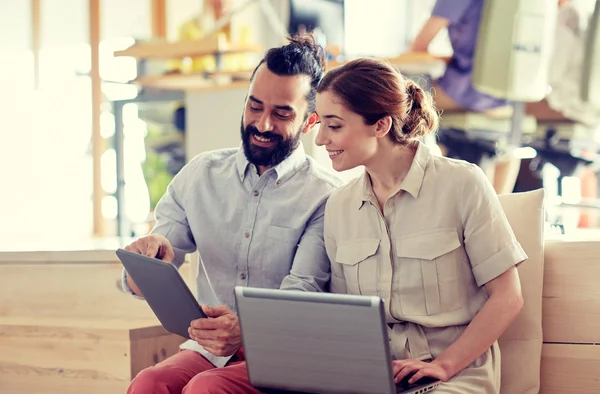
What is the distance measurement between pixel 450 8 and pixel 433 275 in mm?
1914

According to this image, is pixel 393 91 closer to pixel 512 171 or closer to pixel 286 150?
pixel 286 150

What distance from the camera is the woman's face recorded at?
154cm

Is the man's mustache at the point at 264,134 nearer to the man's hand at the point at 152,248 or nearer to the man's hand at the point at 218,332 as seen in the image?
the man's hand at the point at 152,248

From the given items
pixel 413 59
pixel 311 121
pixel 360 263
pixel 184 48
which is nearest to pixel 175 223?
pixel 311 121

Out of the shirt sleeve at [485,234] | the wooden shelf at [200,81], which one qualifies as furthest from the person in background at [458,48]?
the shirt sleeve at [485,234]

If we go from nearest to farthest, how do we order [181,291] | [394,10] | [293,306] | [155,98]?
1. [293,306]
2. [181,291]
3. [394,10]
4. [155,98]

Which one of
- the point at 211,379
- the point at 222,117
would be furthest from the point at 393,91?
the point at 222,117

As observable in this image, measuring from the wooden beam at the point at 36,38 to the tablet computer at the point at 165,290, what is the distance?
4.19 metres

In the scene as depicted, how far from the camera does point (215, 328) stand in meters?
1.53

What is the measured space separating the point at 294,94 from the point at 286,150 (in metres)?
0.13

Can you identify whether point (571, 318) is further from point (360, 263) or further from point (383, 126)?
point (383, 126)

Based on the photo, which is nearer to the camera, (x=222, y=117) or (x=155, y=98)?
(x=222, y=117)

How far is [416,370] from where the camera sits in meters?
1.39

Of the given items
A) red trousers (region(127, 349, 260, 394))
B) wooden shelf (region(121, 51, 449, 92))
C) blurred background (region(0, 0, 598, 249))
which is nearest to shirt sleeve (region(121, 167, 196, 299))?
red trousers (region(127, 349, 260, 394))
